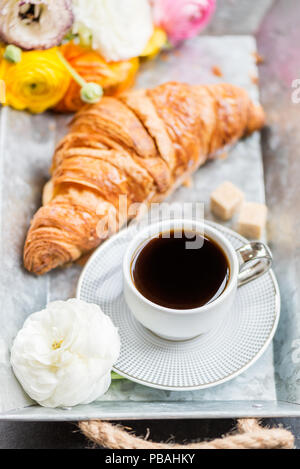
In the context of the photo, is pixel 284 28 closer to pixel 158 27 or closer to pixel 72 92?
pixel 158 27

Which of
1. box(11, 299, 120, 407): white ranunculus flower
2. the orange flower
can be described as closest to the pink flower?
the orange flower

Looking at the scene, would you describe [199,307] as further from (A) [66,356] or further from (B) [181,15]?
(B) [181,15]

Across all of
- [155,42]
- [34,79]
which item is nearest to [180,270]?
[34,79]

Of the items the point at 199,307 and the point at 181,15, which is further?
the point at 181,15

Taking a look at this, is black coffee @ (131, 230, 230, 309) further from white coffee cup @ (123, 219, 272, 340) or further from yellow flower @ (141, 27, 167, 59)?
yellow flower @ (141, 27, 167, 59)

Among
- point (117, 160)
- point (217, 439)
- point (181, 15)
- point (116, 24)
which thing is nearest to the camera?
point (217, 439)

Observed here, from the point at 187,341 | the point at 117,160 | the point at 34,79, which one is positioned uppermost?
the point at 34,79

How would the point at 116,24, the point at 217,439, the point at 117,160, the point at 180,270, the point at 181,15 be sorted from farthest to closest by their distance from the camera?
the point at 181,15 → the point at 116,24 → the point at 117,160 → the point at 180,270 → the point at 217,439

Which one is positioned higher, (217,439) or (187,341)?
(187,341)

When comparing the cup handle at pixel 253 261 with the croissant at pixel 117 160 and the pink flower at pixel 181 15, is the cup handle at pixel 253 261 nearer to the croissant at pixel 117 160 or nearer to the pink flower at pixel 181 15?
the croissant at pixel 117 160
